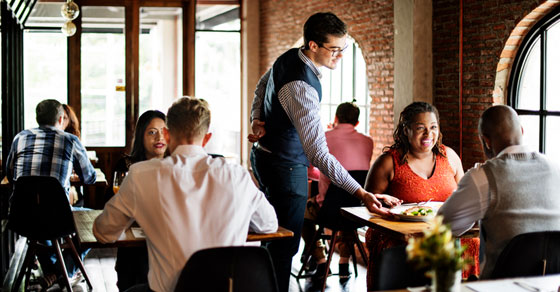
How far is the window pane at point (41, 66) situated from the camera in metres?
9.79

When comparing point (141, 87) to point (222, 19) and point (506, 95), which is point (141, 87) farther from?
point (506, 95)

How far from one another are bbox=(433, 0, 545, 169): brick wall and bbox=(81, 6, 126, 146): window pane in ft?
17.6

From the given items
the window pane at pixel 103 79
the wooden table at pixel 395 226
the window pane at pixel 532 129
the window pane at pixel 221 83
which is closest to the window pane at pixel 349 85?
the window pane at pixel 221 83

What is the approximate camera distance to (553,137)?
530 centimetres

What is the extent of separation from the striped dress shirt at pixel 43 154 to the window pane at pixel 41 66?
460cm

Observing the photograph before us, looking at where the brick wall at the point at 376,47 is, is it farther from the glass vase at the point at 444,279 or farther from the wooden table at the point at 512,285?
the glass vase at the point at 444,279

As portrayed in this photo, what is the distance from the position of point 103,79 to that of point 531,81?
6.56 meters

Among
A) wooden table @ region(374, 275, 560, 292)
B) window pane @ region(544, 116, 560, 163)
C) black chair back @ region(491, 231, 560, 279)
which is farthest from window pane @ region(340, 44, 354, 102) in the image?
Answer: wooden table @ region(374, 275, 560, 292)

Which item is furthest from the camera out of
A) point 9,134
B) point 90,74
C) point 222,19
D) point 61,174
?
point 222,19

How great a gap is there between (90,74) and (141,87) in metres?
0.78

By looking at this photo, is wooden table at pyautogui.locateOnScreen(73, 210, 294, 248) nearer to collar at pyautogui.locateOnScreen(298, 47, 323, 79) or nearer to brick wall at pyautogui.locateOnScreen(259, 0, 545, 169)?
collar at pyautogui.locateOnScreen(298, 47, 323, 79)

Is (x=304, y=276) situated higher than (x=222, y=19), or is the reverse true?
(x=222, y=19)

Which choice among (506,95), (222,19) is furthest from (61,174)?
(222,19)

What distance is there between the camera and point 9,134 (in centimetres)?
683
